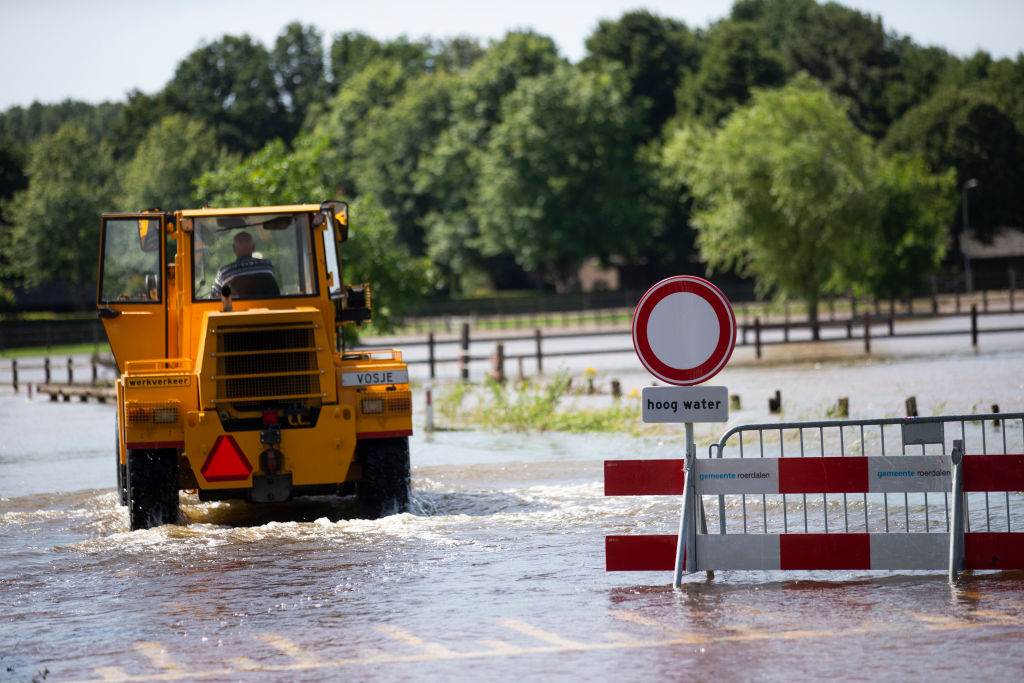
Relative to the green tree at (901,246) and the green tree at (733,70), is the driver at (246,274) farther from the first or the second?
the green tree at (733,70)

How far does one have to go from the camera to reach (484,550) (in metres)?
11.5

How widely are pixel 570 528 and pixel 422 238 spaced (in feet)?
266

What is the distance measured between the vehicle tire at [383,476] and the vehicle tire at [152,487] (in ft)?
5.17

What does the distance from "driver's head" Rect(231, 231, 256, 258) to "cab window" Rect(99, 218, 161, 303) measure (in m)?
0.70

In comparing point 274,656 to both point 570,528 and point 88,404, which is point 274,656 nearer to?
point 570,528

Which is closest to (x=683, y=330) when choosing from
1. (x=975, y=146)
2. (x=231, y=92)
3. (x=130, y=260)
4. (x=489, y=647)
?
(x=489, y=647)

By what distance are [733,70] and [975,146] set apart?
13.5m

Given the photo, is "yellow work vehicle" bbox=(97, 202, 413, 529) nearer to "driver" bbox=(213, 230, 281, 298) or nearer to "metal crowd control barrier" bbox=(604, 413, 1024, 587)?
"driver" bbox=(213, 230, 281, 298)

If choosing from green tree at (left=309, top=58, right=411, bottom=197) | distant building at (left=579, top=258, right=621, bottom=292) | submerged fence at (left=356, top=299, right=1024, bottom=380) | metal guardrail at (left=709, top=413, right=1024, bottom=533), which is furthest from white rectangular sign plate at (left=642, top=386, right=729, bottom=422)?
green tree at (left=309, top=58, right=411, bottom=197)

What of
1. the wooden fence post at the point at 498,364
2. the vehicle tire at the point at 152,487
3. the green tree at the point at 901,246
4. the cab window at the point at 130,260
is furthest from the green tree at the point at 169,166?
the vehicle tire at the point at 152,487

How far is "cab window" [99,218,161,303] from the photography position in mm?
14180

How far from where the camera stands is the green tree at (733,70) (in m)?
85.2

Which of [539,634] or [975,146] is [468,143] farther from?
[539,634]

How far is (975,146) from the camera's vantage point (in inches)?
3319
